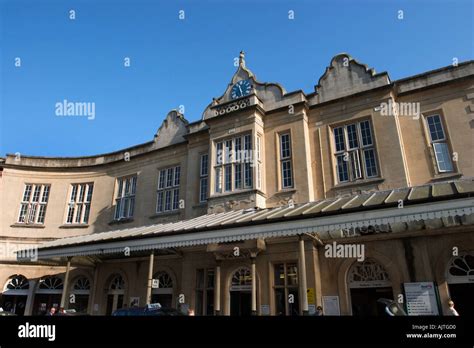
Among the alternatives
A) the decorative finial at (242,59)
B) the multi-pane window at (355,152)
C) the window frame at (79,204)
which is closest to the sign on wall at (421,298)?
the multi-pane window at (355,152)

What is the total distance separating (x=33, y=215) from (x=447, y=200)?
22.6m

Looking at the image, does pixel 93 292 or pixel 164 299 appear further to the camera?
pixel 93 292

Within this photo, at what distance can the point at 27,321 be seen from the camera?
90.7 inches

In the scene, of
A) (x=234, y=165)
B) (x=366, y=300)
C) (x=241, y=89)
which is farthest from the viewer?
(x=241, y=89)

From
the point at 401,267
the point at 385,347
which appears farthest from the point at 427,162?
the point at 385,347

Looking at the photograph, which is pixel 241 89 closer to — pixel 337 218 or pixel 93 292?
pixel 337 218

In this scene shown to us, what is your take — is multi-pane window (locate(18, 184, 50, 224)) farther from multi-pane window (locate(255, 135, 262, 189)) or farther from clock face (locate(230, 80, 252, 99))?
multi-pane window (locate(255, 135, 262, 189))

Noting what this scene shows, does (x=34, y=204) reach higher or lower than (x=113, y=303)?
higher

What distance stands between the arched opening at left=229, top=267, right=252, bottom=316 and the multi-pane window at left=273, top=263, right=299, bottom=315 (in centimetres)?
120

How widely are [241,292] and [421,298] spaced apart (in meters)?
6.55

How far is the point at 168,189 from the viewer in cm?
1766

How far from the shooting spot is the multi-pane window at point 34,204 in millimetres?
20125

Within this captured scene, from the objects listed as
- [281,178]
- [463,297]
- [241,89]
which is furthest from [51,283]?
[463,297]

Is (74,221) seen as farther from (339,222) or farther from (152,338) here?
(152,338)
